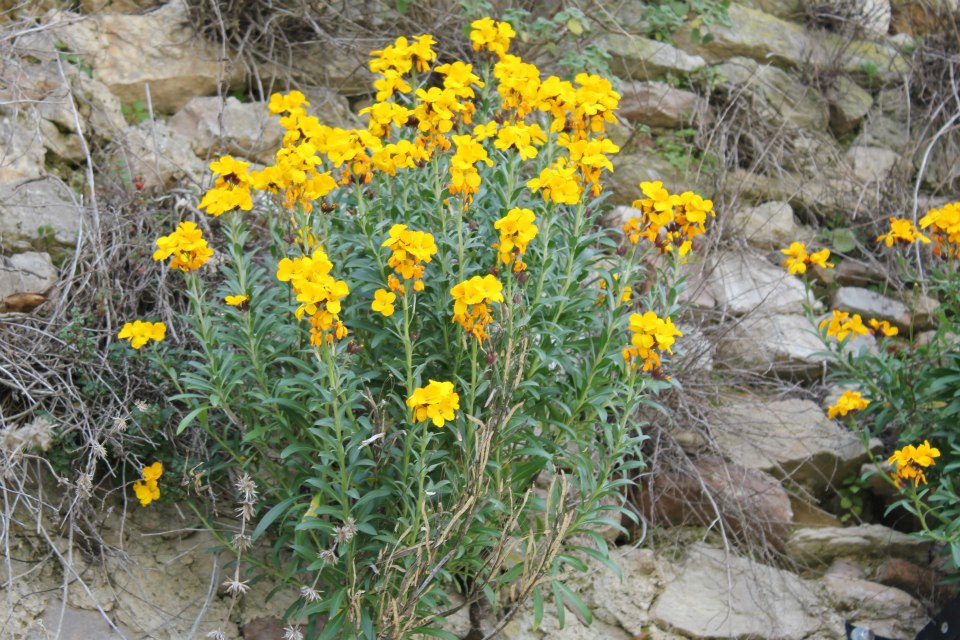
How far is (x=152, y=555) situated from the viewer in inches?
130

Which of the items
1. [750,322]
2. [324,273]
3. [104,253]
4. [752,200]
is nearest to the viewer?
[324,273]

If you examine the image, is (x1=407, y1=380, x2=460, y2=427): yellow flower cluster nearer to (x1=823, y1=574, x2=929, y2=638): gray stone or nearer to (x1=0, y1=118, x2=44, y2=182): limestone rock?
(x1=823, y1=574, x2=929, y2=638): gray stone

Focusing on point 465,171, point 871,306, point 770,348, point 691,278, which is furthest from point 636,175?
point 465,171

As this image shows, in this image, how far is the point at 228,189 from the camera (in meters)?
2.80

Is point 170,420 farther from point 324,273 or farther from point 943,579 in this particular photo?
point 943,579

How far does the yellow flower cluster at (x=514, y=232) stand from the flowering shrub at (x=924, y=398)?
163 centimetres

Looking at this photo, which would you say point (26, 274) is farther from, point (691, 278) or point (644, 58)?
point (644, 58)

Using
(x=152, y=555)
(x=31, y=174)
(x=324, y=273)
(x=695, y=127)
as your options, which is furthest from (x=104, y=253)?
(x=695, y=127)

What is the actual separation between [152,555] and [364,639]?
891mm

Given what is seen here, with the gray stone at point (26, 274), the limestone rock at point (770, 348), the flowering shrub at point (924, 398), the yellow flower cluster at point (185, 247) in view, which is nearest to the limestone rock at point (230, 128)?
the gray stone at point (26, 274)

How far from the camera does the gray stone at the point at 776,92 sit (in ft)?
18.2

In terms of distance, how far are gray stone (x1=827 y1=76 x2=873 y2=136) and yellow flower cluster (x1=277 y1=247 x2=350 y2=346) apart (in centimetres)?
427

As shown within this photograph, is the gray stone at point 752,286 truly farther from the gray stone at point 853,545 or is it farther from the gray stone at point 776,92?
the gray stone at point 853,545

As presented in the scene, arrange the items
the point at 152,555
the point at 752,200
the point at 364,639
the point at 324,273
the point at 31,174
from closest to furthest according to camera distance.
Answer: the point at 324,273, the point at 364,639, the point at 152,555, the point at 31,174, the point at 752,200
